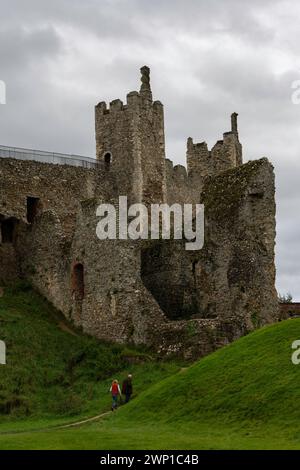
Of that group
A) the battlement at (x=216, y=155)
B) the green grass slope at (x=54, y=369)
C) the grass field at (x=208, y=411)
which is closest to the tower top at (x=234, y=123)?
the battlement at (x=216, y=155)

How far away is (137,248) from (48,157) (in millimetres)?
13031

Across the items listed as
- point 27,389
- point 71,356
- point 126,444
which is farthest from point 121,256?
point 126,444

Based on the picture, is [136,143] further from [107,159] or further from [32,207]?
[32,207]

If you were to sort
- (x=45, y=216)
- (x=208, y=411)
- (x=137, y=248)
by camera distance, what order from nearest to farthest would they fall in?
1. (x=208, y=411)
2. (x=137, y=248)
3. (x=45, y=216)

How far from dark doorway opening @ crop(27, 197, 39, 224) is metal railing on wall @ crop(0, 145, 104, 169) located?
7.32 ft

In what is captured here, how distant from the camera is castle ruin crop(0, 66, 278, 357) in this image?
4200cm

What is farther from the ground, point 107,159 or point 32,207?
point 107,159

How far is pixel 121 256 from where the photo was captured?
42.6m

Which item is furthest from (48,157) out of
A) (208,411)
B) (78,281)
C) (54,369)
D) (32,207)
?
(208,411)

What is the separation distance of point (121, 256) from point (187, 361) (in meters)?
6.08

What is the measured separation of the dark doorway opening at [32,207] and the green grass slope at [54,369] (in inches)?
291

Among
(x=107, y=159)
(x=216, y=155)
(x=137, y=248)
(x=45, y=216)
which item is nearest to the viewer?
(x=137, y=248)

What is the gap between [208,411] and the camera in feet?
97.1

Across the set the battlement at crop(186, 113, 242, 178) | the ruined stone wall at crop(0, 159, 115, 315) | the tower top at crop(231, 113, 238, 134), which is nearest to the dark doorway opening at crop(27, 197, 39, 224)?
the ruined stone wall at crop(0, 159, 115, 315)
